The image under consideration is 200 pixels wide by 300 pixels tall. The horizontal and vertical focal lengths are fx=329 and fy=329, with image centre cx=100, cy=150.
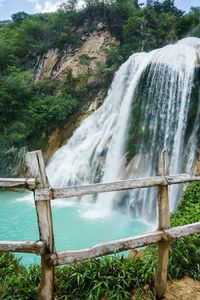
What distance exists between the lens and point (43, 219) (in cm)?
292

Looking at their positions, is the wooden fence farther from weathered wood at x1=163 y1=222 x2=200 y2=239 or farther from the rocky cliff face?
the rocky cliff face

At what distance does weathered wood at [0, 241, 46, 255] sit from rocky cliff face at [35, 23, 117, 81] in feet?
48.1

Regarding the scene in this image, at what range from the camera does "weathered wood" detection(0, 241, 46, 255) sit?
9.59 feet

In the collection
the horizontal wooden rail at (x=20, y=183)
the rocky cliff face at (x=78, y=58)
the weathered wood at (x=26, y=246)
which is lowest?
the weathered wood at (x=26, y=246)

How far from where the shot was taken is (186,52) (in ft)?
40.9

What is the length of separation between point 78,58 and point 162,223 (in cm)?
1554

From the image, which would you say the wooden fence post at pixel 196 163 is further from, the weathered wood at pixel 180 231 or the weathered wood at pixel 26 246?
the weathered wood at pixel 26 246

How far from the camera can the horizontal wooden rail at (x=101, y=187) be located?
2895mm

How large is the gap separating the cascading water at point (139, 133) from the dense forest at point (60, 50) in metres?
1.82

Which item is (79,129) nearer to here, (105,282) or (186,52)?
(186,52)

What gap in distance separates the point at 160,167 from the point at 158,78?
369 inches

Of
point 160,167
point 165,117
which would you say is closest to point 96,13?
point 165,117

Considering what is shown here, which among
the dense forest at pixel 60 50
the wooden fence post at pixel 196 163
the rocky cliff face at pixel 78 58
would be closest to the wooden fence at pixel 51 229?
the wooden fence post at pixel 196 163

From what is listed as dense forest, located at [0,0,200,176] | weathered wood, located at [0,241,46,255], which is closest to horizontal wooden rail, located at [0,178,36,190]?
weathered wood, located at [0,241,46,255]
